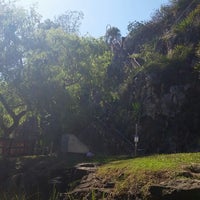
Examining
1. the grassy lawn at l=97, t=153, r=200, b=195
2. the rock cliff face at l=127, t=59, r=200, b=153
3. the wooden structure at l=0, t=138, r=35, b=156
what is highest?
the rock cliff face at l=127, t=59, r=200, b=153

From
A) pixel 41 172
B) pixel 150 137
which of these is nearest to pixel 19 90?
pixel 41 172

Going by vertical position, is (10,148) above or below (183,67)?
below

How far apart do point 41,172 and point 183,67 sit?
47.6 feet

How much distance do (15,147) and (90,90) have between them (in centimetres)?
518

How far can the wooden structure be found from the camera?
67.3 feet

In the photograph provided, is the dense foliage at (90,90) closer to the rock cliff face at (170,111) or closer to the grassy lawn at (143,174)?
the rock cliff face at (170,111)

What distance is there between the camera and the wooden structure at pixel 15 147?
67.3 feet

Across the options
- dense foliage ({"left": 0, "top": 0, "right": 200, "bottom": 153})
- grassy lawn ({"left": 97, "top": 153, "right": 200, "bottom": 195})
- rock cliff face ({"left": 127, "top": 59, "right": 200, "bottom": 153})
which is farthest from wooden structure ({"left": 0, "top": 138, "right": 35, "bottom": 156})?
grassy lawn ({"left": 97, "top": 153, "right": 200, "bottom": 195})

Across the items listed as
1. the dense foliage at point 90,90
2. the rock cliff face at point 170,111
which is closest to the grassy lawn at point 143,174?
the dense foliage at point 90,90

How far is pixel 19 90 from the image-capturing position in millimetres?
19828

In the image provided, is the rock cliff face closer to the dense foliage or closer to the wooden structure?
the dense foliage

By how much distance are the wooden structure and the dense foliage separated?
0.62 m

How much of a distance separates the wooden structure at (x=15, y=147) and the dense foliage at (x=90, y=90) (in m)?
0.62

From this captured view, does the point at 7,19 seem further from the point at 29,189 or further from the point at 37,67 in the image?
the point at 29,189
